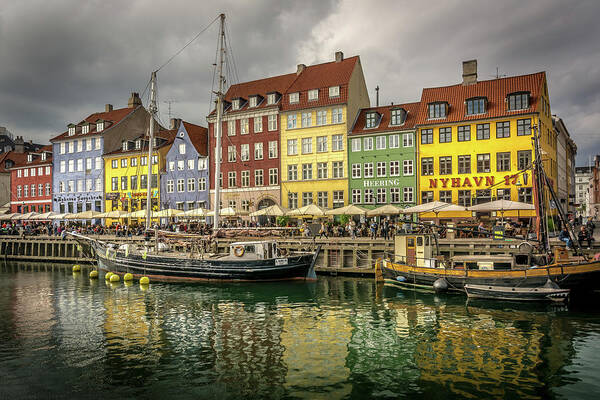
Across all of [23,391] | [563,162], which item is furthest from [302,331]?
[563,162]

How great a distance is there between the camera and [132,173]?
63.2m

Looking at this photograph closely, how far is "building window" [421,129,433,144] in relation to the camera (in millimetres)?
45562

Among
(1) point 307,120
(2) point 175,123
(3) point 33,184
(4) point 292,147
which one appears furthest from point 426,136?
(3) point 33,184

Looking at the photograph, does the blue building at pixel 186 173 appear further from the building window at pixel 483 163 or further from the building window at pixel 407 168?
the building window at pixel 483 163

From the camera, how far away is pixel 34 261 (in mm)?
50312

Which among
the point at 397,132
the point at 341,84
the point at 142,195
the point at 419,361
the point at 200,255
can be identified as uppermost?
the point at 341,84

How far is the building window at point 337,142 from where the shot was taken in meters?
49.9

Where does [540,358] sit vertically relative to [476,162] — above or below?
below

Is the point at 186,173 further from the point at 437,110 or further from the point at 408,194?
the point at 437,110

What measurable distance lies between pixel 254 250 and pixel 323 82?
27.6 meters

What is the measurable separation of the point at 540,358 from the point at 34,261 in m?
51.7

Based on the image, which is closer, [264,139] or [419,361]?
[419,361]

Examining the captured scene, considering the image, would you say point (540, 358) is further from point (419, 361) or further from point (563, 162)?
point (563, 162)

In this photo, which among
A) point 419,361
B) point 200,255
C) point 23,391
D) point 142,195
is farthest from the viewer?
point 142,195
